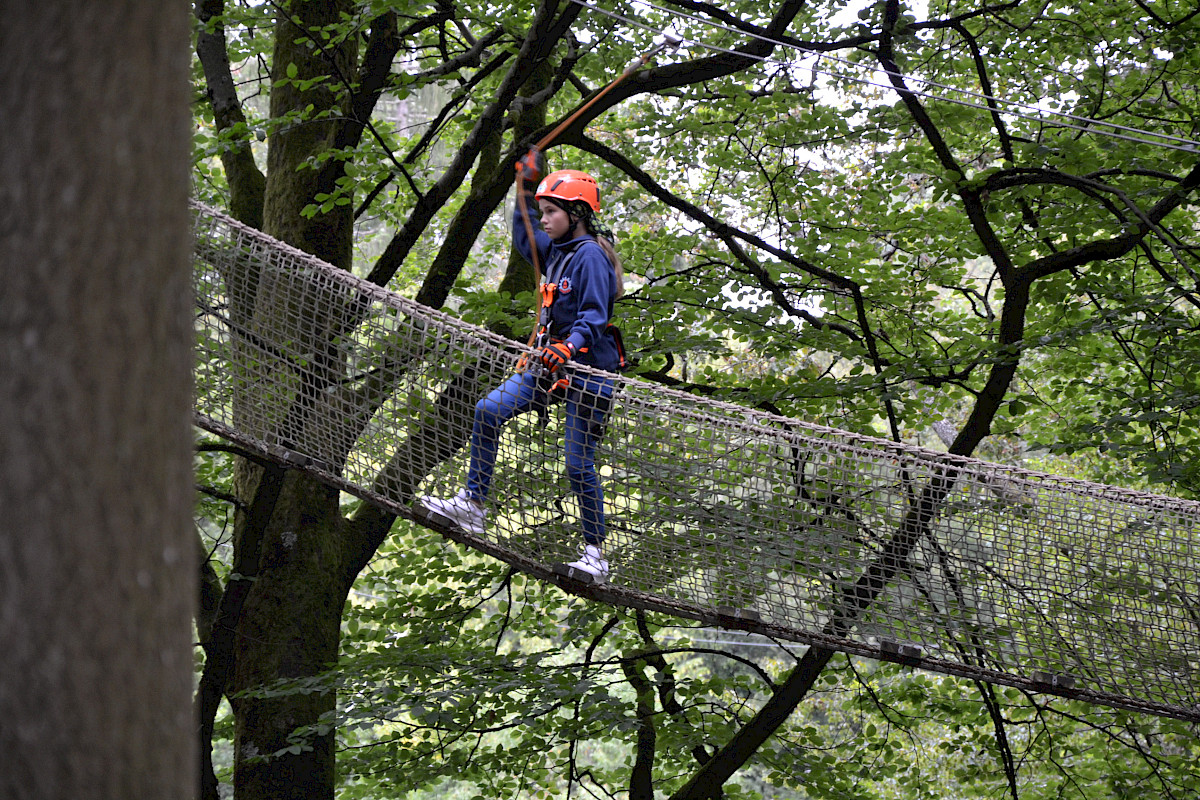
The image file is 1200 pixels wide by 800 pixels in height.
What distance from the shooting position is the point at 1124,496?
2760mm

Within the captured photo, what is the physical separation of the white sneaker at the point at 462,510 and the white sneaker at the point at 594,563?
0.29 metres

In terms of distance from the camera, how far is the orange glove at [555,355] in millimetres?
2865

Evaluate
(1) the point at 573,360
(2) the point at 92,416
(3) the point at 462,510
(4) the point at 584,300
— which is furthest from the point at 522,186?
(2) the point at 92,416

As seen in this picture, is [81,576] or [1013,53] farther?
[1013,53]

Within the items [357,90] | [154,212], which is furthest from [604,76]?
[154,212]

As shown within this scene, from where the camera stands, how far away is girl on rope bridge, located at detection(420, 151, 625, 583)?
3.02m

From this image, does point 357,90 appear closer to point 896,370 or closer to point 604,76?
point 604,76

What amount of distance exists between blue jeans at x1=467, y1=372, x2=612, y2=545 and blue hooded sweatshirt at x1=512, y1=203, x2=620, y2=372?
0.11m

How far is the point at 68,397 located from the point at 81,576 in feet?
0.45

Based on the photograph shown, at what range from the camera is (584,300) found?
307cm

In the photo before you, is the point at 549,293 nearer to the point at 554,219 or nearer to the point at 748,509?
the point at 554,219

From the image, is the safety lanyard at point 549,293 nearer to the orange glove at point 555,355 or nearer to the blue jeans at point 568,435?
the blue jeans at point 568,435

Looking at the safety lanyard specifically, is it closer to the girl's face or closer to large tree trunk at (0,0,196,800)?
the girl's face

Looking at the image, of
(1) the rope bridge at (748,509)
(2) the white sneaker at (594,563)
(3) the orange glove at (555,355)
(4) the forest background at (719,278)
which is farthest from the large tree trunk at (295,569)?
(2) the white sneaker at (594,563)
